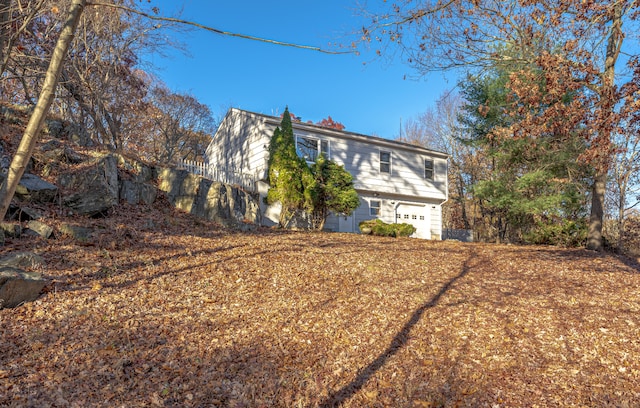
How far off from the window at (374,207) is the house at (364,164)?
0.04 metres

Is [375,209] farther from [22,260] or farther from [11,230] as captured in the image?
[22,260]

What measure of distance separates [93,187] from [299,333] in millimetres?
6799

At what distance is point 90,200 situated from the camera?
868 cm

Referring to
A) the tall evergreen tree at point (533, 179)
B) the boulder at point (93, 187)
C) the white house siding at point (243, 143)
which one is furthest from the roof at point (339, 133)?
the boulder at point (93, 187)

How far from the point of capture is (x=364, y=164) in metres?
16.6

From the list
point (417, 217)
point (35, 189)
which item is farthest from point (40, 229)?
point (417, 217)

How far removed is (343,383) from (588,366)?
2.65m

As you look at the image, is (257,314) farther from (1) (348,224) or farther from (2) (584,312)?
(1) (348,224)

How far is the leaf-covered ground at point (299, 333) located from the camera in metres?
3.69

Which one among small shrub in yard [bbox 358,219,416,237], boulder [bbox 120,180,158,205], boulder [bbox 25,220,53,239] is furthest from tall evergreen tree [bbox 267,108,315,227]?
boulder [bbox 25,220,53,239]

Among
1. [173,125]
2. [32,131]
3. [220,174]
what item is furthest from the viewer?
[173,125]

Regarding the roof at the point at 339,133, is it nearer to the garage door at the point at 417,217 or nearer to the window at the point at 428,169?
the window at the point at 428,169

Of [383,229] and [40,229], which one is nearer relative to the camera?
[40,229]

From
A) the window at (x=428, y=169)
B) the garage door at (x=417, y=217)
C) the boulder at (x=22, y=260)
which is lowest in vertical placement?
the boulder at (x=22, y=260)
